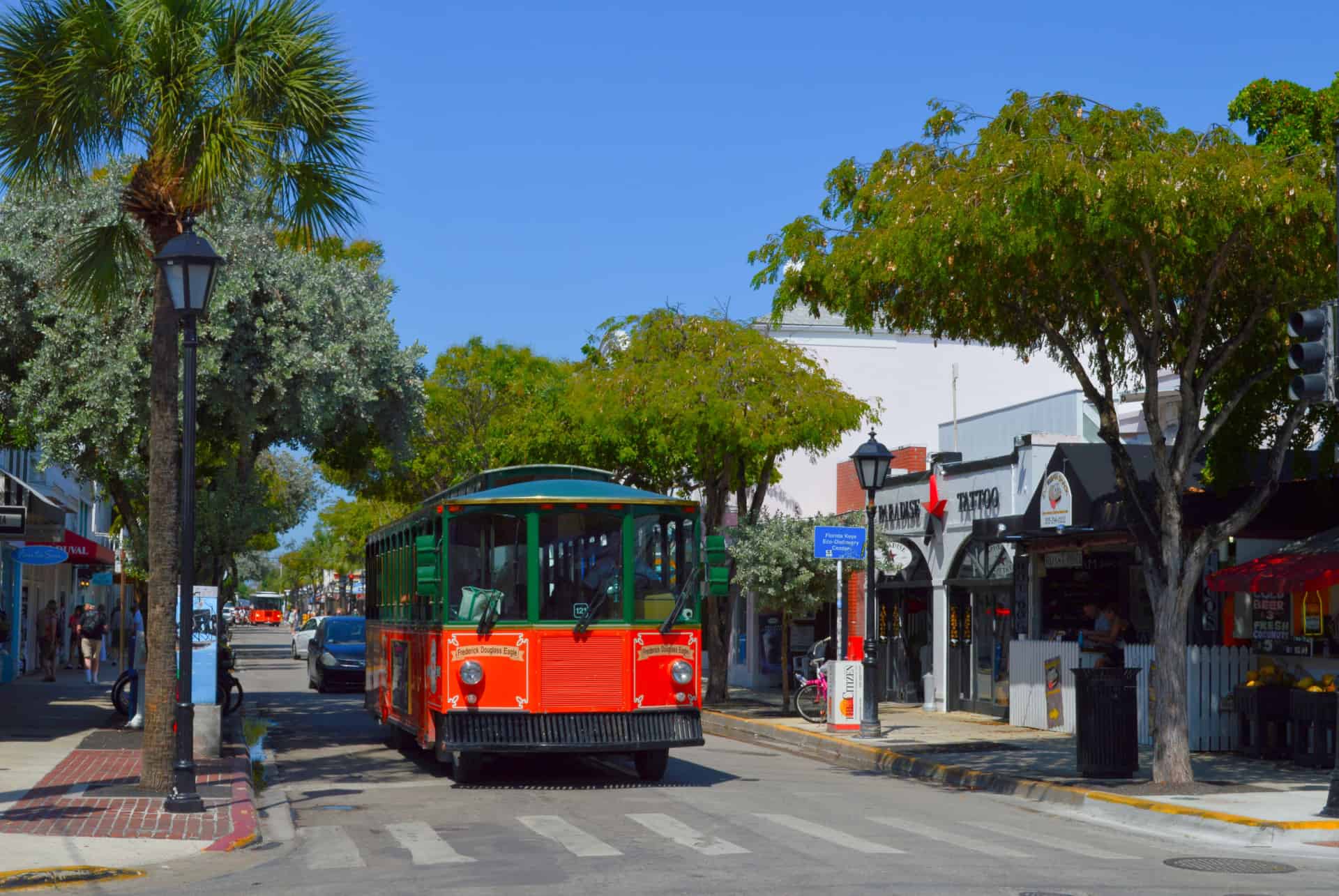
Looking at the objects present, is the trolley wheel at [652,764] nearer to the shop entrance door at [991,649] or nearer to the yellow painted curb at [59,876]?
the yellow painted curb at [59,876]

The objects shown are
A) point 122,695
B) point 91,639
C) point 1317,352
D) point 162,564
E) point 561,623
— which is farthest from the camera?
point 91,639

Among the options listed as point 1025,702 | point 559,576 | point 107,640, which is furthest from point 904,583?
point 107,640

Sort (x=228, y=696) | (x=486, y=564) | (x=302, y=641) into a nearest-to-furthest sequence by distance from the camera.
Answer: (x=486, y=564)
(x=228, y=696)
(x=302, y=641)

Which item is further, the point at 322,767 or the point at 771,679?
the point at 771,679

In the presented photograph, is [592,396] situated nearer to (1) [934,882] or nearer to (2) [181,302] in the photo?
(2) [181,302]

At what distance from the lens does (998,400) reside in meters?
43.7

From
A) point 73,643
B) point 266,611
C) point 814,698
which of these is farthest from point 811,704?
point 266,611

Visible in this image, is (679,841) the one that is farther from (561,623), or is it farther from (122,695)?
(122,695)

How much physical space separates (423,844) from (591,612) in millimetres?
4365

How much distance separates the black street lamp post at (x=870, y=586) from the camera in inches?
882

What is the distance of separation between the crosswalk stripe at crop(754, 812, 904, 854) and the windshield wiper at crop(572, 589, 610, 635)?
2.86 m

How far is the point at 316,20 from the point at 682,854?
29.1ft

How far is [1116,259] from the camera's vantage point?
49.8 feet

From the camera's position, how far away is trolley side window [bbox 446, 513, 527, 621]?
15.7m
